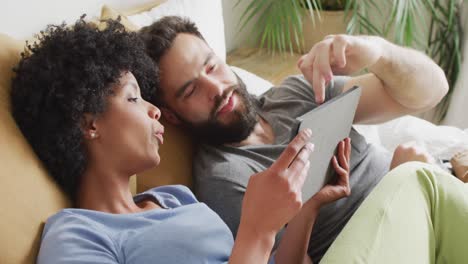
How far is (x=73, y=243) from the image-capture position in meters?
0.74

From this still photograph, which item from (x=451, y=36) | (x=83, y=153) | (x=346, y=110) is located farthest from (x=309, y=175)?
(x=451, y=36)

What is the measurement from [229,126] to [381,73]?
0.43 m

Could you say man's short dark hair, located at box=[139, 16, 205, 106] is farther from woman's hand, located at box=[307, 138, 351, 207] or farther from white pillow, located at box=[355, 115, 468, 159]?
white pillow, located at box=[355, 115, 468, 159]

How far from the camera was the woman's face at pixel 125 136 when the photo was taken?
2.90 ft

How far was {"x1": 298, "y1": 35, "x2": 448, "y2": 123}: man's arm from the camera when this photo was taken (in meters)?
1.10

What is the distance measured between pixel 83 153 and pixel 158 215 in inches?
7.2

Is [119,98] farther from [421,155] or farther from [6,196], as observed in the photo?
[421,155]

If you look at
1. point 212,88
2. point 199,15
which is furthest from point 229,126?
point 199,15

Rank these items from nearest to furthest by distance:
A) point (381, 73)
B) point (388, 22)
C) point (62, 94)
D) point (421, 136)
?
point (62, 94), point (381, 73), point (421, 136), point (388, 22)

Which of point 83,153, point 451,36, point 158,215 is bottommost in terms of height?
point 451,36

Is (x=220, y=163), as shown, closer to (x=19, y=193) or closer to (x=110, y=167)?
(x=110, y=167)

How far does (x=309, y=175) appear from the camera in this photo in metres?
0.89

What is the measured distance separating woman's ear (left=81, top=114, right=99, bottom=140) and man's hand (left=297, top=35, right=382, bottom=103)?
0.49 metres

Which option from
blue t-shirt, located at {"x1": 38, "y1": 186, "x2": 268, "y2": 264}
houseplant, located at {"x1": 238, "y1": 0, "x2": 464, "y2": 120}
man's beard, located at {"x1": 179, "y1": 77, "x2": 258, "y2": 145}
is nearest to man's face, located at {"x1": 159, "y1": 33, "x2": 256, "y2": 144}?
man's beard, located at {"x1": 179, "y1": 77, "x2": 258, "y2": 145}
